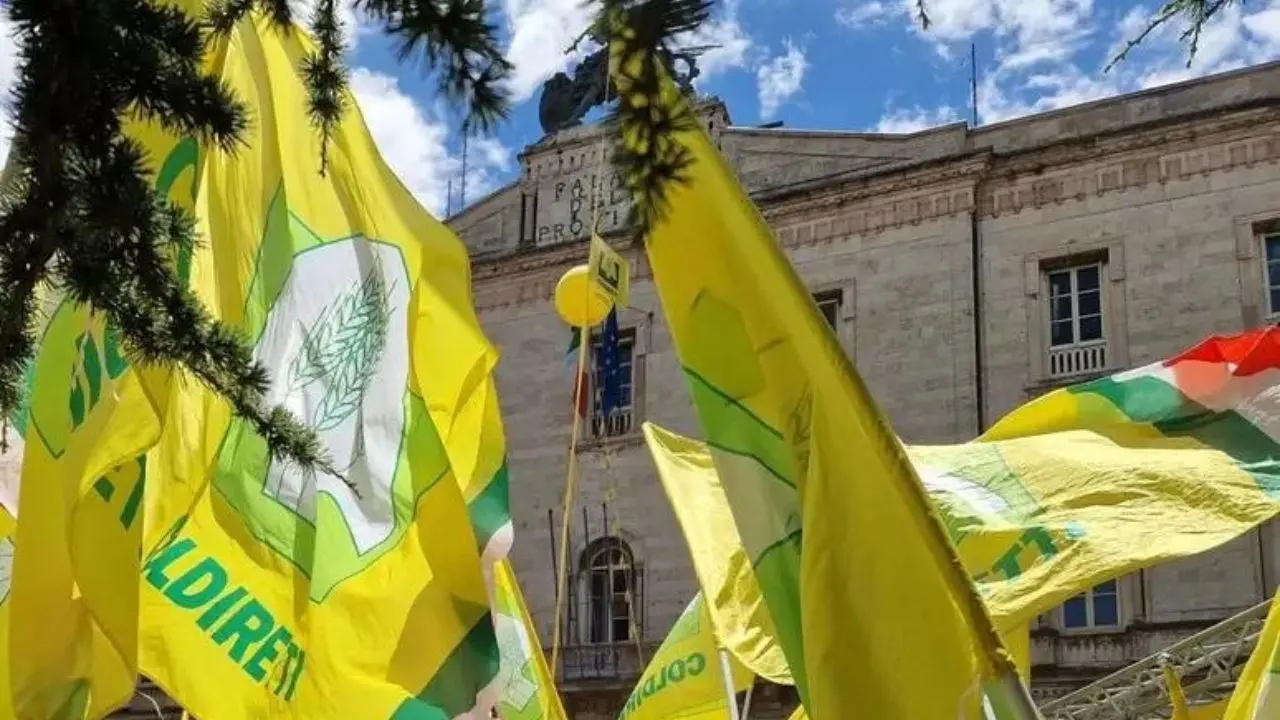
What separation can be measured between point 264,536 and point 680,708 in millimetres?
3746

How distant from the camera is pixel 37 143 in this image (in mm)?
2752

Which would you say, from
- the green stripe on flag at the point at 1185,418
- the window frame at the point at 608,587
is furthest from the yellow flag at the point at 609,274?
the window frame at the point at 608,587

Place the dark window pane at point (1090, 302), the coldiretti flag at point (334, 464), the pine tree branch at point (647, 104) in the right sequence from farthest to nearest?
the dark window pane at point (1090, 302) < the coldiretti flag at point (334, 464) < the pine tree branch at point (647, 104)

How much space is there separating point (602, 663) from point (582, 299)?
10205 millimetres

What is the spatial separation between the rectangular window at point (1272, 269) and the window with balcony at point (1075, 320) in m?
1.90

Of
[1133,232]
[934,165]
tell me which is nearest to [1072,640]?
[1133,232]

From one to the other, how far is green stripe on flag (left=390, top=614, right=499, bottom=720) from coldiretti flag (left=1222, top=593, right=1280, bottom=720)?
107 inches

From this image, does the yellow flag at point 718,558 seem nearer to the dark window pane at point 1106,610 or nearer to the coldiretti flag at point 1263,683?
the coldiretti flag at point 1263,683

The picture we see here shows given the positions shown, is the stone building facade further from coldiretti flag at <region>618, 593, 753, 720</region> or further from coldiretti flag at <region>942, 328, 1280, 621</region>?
coldiretti flag at <region>942, 328, 1280, 621</region>

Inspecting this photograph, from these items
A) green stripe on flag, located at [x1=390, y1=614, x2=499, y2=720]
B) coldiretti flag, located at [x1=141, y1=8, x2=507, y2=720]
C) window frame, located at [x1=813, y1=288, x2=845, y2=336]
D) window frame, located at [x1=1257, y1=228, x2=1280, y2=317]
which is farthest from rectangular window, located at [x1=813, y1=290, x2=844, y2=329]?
green stripe on flag, located at [x1=390, y1=614, x2=499, y2=720]

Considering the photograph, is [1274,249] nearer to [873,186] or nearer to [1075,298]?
[1075,298]

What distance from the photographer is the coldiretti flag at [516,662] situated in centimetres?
890

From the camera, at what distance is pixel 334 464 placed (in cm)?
585

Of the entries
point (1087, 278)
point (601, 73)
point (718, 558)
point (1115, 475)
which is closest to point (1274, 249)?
point (1087, 278)
